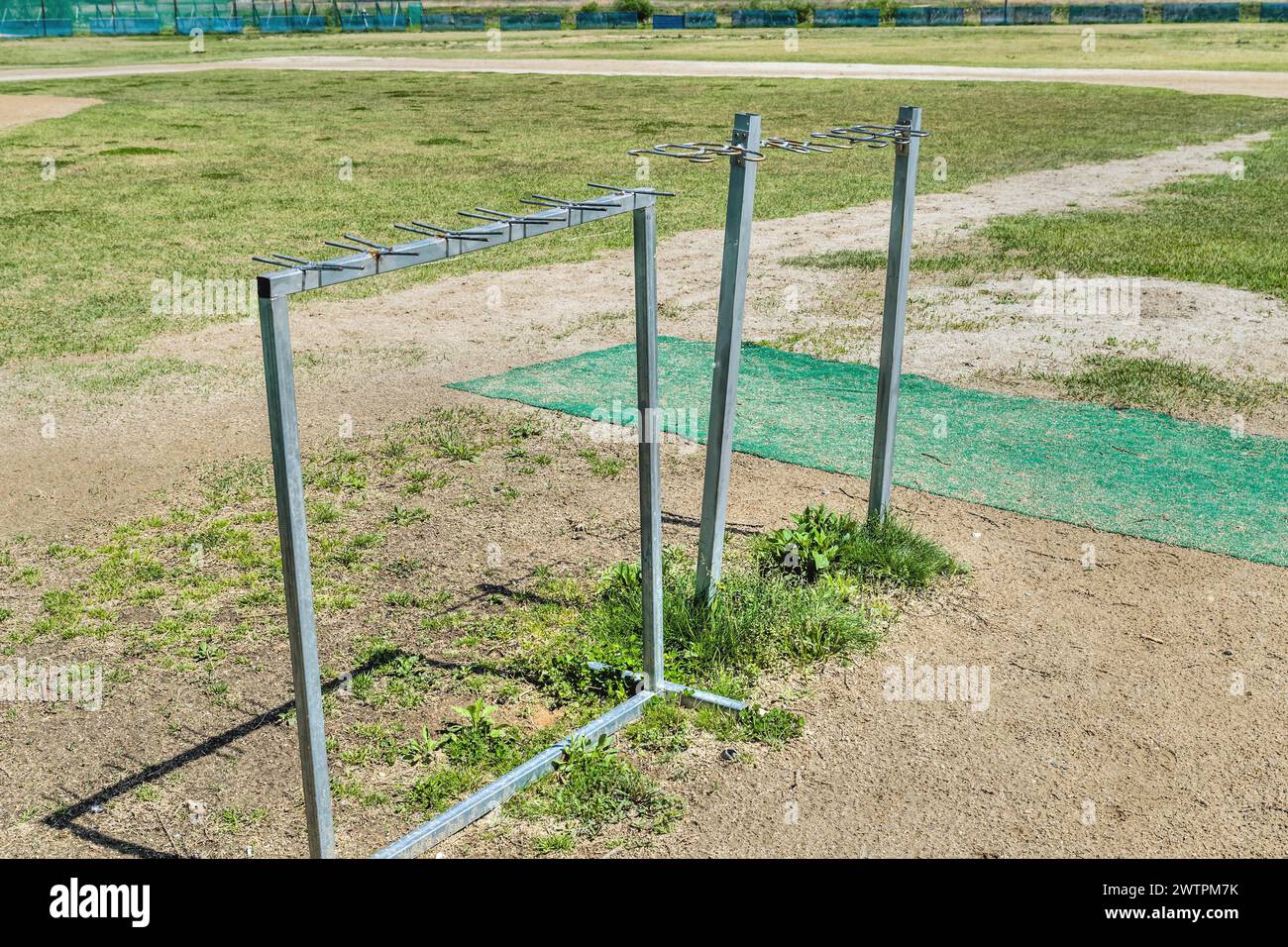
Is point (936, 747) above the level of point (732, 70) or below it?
below

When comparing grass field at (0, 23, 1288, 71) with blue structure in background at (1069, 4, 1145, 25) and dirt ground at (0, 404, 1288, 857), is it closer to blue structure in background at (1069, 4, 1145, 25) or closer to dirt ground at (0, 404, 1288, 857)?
blue structure in background at (1069, 4, 1145, 25)

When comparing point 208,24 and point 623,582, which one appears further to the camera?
point 208,24

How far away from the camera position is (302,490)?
12.6ft

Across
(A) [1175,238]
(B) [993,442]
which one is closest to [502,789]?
(B) [993,442]

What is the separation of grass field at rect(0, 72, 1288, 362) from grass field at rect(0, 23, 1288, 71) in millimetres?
10154

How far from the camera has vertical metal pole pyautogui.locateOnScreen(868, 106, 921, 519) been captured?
554 centimetres

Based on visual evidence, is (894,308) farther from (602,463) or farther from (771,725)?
(602,463)

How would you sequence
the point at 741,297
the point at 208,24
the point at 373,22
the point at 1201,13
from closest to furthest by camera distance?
the point at 741,297 → the point at 208,24 → the point at 1201,13 → the point at 373,22

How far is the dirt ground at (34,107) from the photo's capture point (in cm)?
2336

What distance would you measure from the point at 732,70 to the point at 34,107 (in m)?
17.8

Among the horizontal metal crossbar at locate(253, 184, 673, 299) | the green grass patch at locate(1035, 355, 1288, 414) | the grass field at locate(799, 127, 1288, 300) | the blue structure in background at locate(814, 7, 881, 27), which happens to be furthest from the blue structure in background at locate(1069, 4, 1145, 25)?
the horizontal metal crossbar at locate(253, 184, 673, 299)

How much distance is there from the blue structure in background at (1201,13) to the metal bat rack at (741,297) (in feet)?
222

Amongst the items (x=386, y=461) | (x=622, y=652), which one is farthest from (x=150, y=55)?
(x=622, y=652)

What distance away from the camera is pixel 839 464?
722 cm
